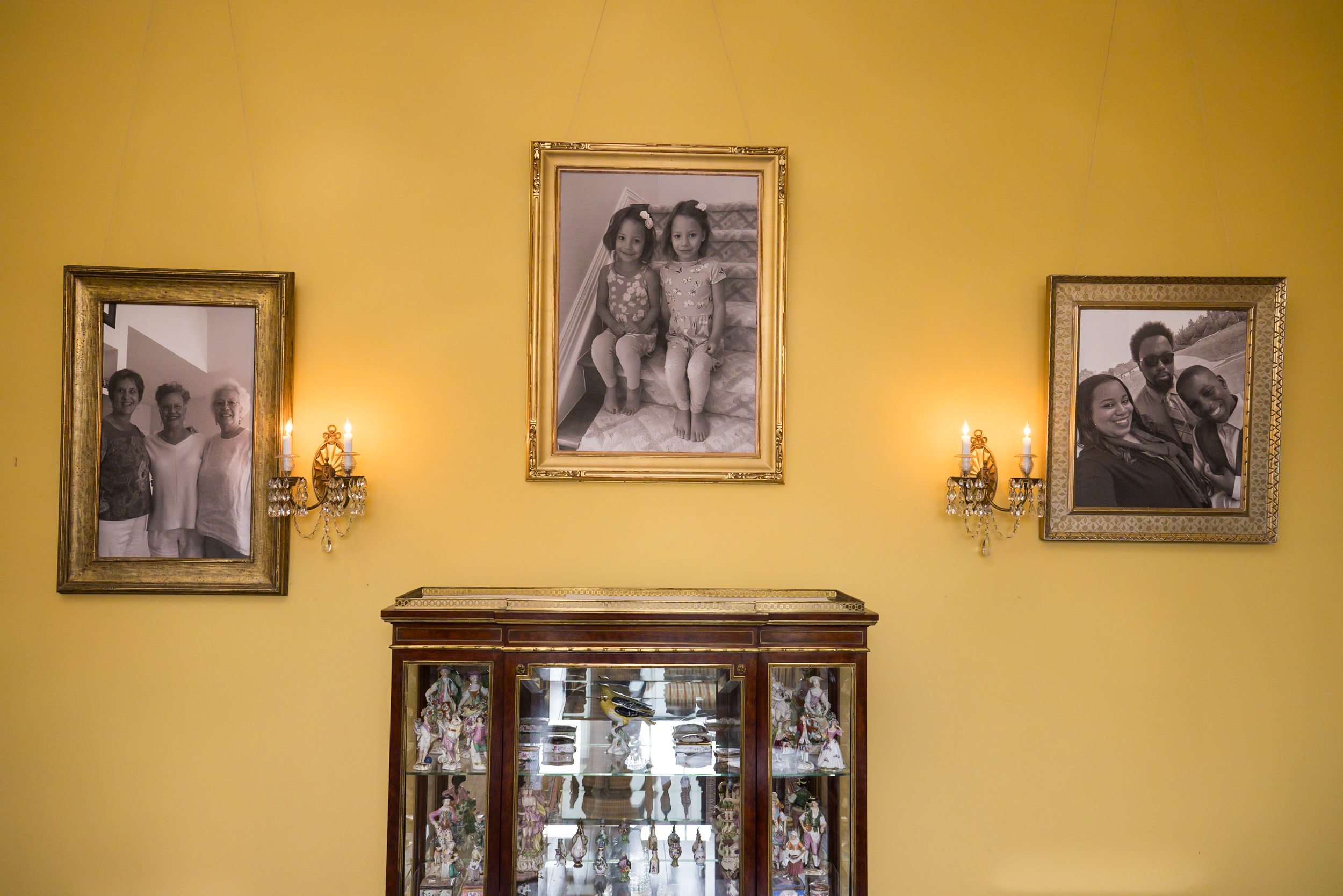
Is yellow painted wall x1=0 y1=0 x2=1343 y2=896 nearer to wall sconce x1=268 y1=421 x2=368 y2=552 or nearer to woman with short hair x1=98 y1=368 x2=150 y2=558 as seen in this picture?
wall sconce x1=268 y1=421 x2=368 y2=552

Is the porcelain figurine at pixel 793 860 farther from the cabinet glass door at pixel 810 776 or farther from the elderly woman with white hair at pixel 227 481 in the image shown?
the elderly woman with white hair at pixel 227 481

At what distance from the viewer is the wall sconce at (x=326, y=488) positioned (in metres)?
2.90

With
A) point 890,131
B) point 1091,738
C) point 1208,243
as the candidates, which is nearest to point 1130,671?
point 1091,738

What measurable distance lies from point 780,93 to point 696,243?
27.8 inches

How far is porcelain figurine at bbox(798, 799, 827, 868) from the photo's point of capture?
8.57ft

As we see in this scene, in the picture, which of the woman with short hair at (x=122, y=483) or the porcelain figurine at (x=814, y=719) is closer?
the porcelain figurine at (x=814, y=719)

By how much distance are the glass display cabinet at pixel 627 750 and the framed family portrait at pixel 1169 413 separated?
1.22 m

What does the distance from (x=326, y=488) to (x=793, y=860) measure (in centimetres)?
216

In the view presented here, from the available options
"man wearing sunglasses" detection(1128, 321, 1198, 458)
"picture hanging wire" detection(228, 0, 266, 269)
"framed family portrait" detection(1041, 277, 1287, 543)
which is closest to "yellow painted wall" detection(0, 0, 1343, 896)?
"picture hanging wire" detection(228, 0, 266, 269)

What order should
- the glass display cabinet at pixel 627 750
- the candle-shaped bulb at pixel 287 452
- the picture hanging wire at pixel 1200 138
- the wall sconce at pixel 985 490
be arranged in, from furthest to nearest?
the picture hanging wire at pixel 1200 138, the wall sconce at pixel 985 490, the candle-shaped bulb at pixel 287 452, the glass display cabinet at pixel 627 750

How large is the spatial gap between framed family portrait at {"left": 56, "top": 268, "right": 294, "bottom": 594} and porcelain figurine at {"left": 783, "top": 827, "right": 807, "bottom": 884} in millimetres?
2097

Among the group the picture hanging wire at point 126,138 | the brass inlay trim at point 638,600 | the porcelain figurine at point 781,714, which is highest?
the picture hanging wire at point 126,138

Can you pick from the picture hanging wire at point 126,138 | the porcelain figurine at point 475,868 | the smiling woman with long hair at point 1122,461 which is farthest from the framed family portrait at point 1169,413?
the picture hanging wire at point 126,138

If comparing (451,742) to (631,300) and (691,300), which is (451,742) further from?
(691,300)
